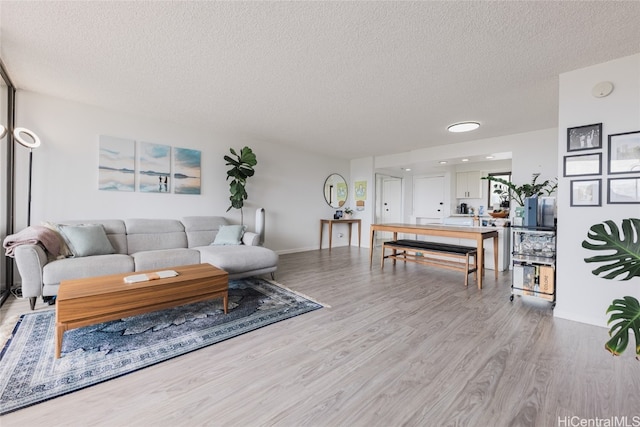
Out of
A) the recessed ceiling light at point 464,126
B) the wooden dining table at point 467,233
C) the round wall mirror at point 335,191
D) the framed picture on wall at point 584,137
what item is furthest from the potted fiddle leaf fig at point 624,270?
the round wall mirror at point 335,191

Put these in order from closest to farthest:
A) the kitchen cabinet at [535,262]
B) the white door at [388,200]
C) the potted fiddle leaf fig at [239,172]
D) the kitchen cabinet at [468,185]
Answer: the kitchen cabinet at [535,262]
the potted fiddle leaf fig at [239,172]
the kitchen cabinet at [468,185]
the white door at [388,200]

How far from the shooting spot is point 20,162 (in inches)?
120

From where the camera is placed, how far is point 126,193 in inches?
146

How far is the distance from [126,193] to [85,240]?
1.02 meters

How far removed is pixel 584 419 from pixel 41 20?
A: 3937 mm

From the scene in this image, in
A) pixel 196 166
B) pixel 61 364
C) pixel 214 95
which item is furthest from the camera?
pixel 196 166

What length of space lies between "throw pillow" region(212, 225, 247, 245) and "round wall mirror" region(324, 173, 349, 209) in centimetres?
288

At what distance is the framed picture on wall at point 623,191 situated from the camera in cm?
210

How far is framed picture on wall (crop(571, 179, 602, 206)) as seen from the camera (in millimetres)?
2266

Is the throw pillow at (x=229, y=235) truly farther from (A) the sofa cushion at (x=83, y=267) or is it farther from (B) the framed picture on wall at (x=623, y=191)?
(B) the framed picture on wall at (x=623, y=191)

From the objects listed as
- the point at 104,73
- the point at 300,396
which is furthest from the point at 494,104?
the point at 104,73

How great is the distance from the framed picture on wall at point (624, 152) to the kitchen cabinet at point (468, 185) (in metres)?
4.73

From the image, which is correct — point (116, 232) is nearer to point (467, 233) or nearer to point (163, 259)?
point (163, 259)

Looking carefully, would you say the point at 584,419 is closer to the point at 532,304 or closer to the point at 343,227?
the point at 532,304
